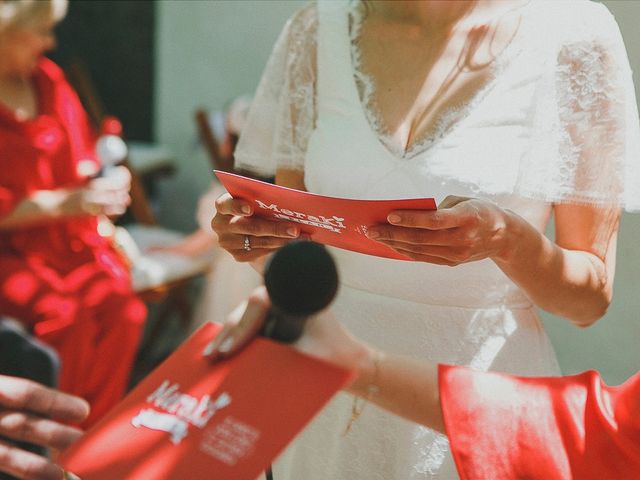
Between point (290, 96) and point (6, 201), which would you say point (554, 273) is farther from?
point (6, 201)

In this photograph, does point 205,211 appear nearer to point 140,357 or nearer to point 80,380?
point 140,357

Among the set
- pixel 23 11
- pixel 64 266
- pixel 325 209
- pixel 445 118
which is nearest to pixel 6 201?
pixel 64 266

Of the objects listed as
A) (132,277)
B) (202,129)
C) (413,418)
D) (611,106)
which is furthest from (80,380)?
(611,106)

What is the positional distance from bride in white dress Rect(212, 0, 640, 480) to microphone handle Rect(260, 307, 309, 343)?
0.25 m

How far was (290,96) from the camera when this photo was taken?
115cm

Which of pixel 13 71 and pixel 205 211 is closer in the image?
pixel 13 71

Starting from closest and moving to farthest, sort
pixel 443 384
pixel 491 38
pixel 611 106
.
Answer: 1. pixel 443 384
2. pixel 611 106
3. pixel 491 38

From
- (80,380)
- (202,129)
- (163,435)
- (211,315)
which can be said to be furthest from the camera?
(202,129)

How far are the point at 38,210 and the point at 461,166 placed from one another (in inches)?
58.0

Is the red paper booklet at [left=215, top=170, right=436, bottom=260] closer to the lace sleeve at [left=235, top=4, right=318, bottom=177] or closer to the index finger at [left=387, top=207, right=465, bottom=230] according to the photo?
the index finger at [left=387, top=207, right=465, bottom=230]

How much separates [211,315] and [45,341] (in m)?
0.61

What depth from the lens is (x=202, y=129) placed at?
2.81 m

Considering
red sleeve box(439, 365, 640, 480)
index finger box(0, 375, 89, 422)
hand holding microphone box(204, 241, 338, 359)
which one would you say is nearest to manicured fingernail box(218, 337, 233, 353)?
hand holding microphone box(204, 241, 338, 359)

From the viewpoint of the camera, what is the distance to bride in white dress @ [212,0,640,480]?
92 cm
